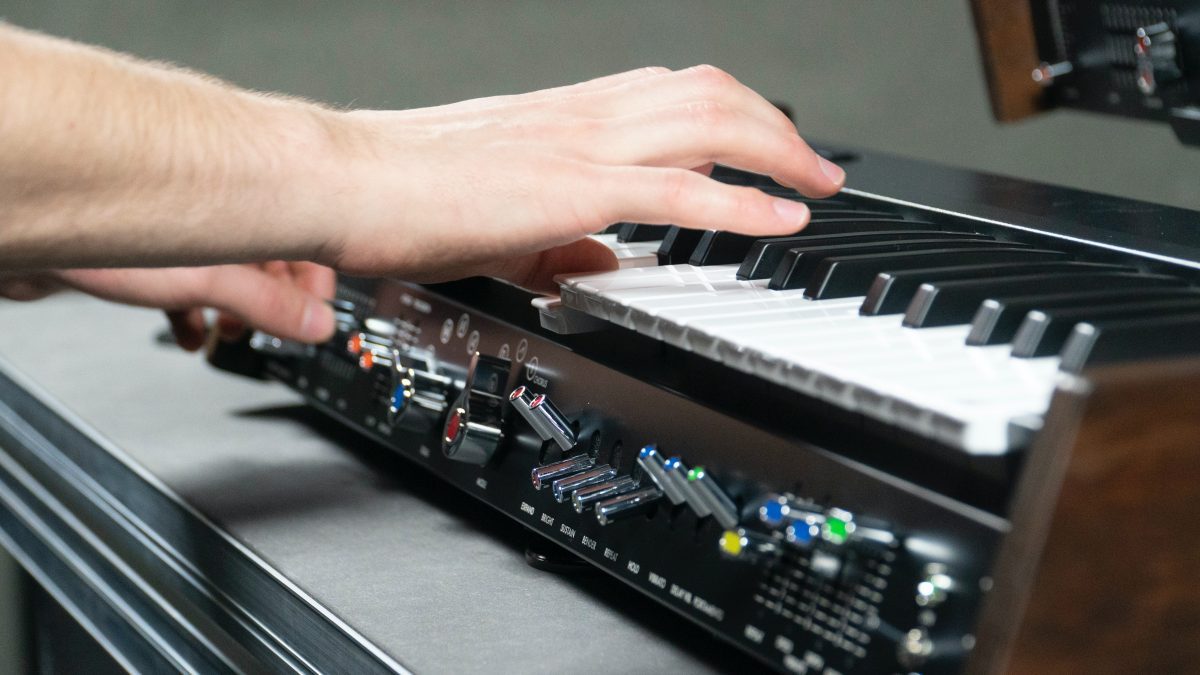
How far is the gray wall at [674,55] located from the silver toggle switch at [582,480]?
170 cm

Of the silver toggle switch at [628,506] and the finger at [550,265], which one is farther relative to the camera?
the finger at [550,265]

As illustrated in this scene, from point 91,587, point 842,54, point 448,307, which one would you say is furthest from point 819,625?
point 842,54

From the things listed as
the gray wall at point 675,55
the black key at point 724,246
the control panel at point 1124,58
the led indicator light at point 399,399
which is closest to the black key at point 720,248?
the black key at point 724,246

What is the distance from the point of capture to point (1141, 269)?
67 centimetres

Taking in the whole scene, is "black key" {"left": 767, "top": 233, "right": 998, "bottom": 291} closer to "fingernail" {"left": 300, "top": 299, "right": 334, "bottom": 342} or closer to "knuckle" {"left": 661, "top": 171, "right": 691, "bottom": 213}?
"knuckle" {"left": 661, "top": 171, "right": 691, "bottom": 213}

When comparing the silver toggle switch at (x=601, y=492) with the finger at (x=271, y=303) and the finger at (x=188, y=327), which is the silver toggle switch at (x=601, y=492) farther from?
the finger at (x=188, y=327)

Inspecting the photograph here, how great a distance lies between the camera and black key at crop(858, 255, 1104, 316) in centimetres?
59

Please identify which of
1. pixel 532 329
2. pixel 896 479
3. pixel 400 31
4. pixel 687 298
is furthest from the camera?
pixel 400 31

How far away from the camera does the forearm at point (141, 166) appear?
59 cm

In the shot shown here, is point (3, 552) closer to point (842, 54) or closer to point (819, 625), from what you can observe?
point (819, 625)

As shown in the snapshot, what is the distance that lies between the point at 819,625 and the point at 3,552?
0.96m

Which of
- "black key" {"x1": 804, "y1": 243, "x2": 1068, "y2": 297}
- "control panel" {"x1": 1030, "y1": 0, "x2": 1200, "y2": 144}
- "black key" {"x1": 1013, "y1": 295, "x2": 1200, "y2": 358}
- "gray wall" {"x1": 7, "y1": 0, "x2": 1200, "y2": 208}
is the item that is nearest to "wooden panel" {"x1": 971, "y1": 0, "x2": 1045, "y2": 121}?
"control panel" {"x1": 1030, "y1": 0, "x2": 1200, "y2": 144}

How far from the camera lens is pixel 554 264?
0.76 m

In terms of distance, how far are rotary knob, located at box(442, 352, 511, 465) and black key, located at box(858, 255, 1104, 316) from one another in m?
0.24
